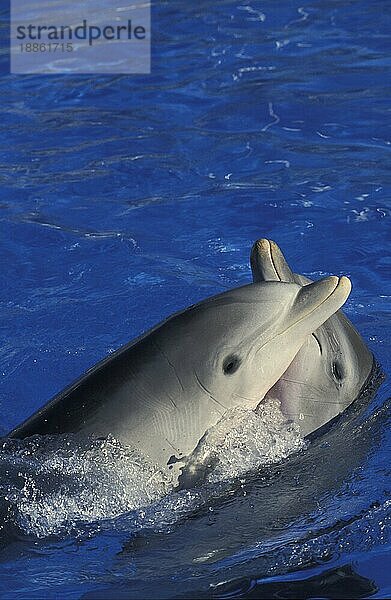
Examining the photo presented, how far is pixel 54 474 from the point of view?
5223 millimetres

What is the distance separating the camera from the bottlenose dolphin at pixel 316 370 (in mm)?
5812

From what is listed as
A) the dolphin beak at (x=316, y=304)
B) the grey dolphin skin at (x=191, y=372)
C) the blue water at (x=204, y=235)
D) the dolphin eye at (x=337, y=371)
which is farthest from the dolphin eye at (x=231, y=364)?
the dolphin eye at (x=337, y=371)

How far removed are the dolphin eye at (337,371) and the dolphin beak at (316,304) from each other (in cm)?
53

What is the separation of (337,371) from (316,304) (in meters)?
0.65

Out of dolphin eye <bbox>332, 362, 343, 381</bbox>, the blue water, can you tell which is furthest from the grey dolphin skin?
dolphin eye <bbox>332, 362, 343, 381</bbox>

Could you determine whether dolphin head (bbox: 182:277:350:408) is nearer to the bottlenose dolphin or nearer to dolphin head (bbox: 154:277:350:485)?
dolphin head (bbox: 154:277:350:485)

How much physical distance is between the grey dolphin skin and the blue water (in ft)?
0.67

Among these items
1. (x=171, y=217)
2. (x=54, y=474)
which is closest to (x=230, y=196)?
(x=171, y=217)

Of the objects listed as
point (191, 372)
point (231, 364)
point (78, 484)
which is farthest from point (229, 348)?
point (78, 484)

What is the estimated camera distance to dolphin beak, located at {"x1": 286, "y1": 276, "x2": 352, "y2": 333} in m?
5.54

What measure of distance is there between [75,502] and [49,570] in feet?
1.06

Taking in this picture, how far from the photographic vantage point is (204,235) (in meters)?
9.61

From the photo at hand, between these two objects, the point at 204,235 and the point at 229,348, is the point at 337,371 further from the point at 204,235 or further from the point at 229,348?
the point at 204,235

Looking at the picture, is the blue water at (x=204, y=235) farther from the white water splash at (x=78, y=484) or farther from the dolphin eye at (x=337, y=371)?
the dolphin eye at (x=337, y=371)
